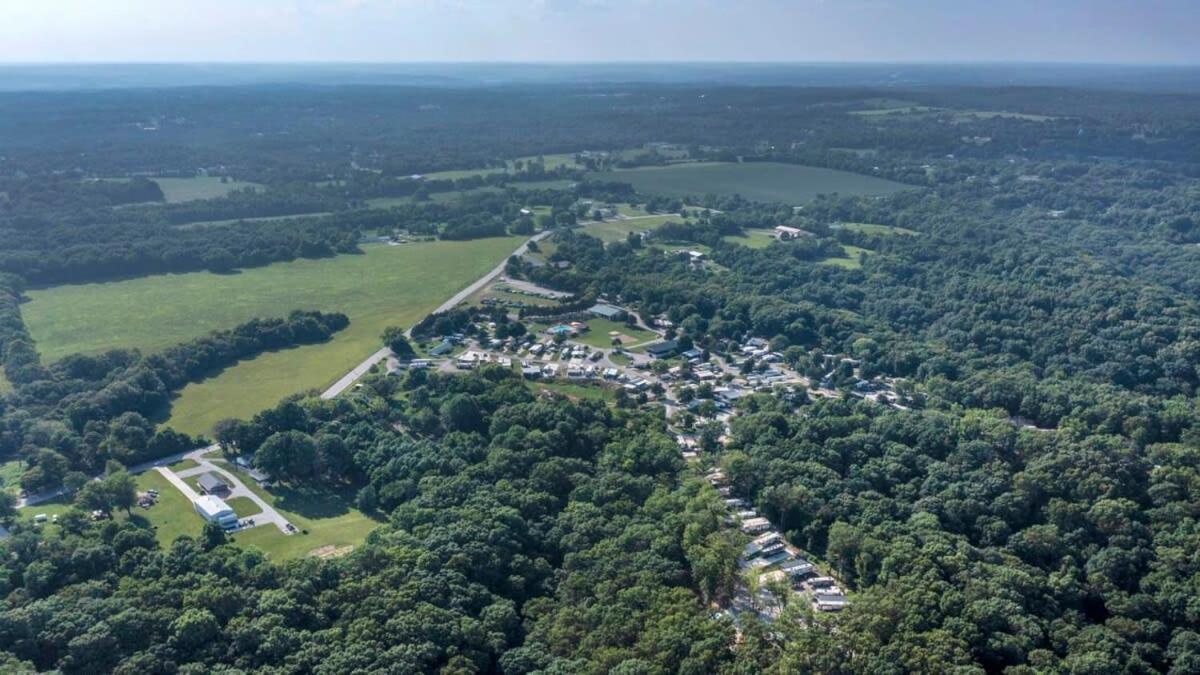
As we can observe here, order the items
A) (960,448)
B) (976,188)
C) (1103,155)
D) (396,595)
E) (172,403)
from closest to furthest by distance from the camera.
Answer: (396,595), (960,448), (172,403), (976,188), (1103,155)

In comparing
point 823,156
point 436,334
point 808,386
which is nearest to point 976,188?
point 823,156

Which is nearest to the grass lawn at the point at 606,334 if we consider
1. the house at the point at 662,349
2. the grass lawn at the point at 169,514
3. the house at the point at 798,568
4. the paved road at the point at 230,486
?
the house at the point at 662,349

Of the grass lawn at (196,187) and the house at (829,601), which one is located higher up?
the grass lawn at (196,187)

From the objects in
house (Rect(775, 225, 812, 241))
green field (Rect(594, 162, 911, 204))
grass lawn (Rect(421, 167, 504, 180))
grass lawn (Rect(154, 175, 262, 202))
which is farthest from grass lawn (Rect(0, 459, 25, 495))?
grass lawn (Rect(421, 167, 504, 180))

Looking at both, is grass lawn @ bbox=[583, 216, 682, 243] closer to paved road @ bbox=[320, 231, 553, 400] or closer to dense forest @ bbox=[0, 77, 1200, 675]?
dense forest @ bbox=[0, 77, 1200, 675]

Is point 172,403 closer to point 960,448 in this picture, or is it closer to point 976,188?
point 960,448

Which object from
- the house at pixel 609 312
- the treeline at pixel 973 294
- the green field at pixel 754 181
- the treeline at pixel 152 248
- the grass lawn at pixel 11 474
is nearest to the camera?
the grass lawn at pixel 11 474

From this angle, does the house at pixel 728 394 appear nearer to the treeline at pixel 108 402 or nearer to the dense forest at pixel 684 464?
the dense forest at pixel 684 464
